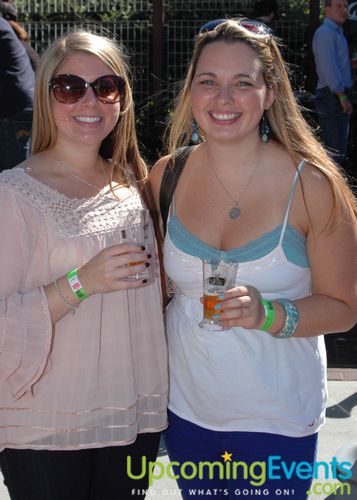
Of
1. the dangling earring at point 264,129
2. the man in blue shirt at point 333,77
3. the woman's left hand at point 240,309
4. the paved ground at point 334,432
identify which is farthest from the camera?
the man in blue shirt at point 333,77

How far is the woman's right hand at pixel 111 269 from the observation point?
96.8 inches

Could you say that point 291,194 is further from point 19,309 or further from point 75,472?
point 75,472

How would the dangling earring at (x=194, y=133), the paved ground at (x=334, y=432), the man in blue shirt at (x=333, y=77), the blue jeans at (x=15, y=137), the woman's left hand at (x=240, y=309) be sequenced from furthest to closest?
the man in blue shirt at (x=333, y=77) < the blue jeans at (x=15, y=137) < the paved ground at (x=334, y=432) < the dangling earring at (x=194, y=133) < the woman's left hand at (x=240, y=309)

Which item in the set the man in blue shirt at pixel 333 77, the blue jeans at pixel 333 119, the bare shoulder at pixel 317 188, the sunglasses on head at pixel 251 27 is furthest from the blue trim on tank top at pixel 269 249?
the blue jeans at pixel 333 119

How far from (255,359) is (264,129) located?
77 cm

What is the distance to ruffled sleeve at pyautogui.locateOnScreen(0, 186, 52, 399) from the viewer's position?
8.14ft

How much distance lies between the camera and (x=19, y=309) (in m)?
2.49

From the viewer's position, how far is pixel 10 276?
2.49 m

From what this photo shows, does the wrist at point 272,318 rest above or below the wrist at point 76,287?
below

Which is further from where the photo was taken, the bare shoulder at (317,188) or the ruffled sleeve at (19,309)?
the bare shoulder at (317,188)

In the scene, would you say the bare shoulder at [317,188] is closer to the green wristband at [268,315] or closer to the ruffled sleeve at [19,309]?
the green wristband at [268,315]

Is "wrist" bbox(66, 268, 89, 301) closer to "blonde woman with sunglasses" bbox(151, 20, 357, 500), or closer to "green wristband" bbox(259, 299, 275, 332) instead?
"blonde woman with sunglasses" bbox(151, 20, 357, 500)

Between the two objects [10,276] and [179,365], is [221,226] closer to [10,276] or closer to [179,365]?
[179,365]

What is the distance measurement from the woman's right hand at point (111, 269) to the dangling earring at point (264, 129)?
62cm
